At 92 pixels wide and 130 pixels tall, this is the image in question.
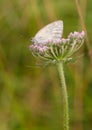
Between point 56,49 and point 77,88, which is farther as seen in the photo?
point 77,88

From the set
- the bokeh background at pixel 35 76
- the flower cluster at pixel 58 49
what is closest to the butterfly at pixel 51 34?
the flower cluster at pixel 58 49

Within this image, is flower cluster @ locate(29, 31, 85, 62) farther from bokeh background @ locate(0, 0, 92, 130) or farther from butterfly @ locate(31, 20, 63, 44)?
bokeh background @ locate(0, 0, 92, 130)

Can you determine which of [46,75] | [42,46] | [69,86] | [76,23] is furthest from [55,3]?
[42,46]

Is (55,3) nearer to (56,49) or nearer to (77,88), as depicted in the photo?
(77,88)

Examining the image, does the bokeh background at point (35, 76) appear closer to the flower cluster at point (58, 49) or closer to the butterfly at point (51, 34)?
the butterfly at point (51, 34)

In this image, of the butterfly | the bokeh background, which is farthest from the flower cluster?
the bokeh background

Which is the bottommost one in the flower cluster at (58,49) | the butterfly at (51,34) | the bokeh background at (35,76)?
the flower cluster at (58,49)
